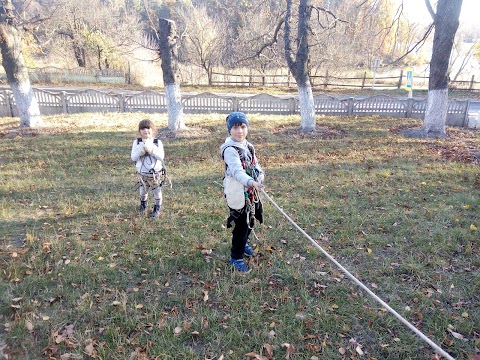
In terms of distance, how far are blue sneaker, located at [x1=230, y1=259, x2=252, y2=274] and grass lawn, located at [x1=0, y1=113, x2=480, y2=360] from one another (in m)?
0.11

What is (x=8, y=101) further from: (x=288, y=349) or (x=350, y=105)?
(x=288, y=349)

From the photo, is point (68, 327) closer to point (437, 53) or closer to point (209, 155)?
point (209, 155)

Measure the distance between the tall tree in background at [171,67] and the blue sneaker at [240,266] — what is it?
8063 mm

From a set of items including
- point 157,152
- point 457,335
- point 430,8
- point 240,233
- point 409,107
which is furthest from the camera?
point 409,107

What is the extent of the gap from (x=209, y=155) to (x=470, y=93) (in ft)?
80.3

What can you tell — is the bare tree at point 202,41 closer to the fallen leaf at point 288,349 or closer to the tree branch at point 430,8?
the tree branch at point 430,8

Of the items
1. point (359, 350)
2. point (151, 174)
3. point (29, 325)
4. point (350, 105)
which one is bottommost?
point (359, 350)

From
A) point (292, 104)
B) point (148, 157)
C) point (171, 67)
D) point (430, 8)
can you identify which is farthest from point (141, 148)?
point (292, 104)

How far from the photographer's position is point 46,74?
28.0 metres

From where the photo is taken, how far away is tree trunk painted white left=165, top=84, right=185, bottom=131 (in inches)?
446

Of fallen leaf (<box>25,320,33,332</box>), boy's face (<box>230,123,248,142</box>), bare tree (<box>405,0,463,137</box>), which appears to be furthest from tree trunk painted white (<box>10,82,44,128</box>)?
bare tree (<box>405,0,463,137</box>)

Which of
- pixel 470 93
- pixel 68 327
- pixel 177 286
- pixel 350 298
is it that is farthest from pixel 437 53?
pixel 470 93

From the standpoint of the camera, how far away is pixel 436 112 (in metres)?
→ 11.2

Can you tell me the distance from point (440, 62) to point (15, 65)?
13753 millimetres
